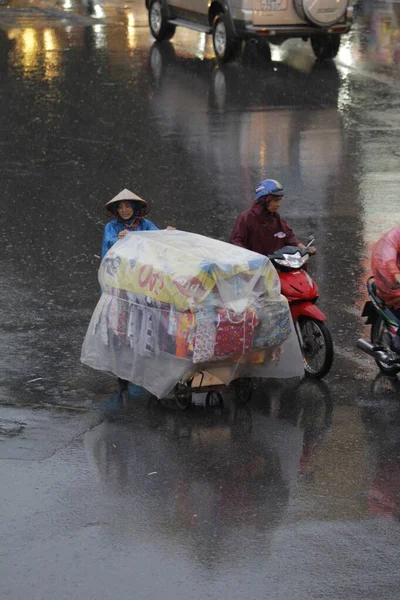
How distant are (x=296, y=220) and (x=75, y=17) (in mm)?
15587

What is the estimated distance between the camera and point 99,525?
6.37 m

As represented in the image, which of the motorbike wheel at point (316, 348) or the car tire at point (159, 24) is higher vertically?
the motorbike wheel at point (316, 348)

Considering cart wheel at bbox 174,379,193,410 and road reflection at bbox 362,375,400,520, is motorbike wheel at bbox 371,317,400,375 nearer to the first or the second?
road reflection at bbox 362,375,400,520

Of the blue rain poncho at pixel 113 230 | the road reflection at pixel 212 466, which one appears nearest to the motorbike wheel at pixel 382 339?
the road reflection at pixel 212 466

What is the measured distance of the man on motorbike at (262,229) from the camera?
9.02 meters

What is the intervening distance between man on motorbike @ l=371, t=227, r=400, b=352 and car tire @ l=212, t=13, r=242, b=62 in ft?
43.4

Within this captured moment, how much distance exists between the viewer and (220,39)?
70.2 ft

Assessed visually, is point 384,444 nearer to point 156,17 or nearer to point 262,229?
point 262,229

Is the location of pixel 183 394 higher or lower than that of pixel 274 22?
higher

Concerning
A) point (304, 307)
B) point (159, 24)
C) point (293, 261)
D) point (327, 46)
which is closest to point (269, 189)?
point (293, 261)

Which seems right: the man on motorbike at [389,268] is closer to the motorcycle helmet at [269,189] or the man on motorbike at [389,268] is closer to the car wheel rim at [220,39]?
the motorcycle helmet at [269,189]

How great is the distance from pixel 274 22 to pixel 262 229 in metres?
12.2

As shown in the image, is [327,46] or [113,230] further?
[327,46]

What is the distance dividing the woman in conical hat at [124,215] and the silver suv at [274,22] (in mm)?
12229
